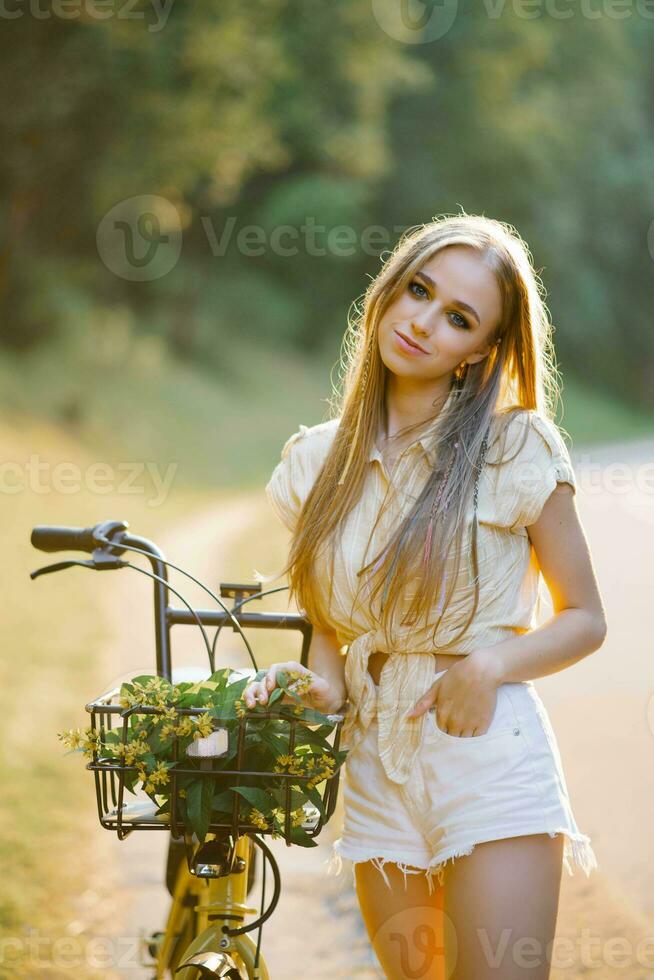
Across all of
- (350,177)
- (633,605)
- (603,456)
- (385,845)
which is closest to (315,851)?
(385,845)

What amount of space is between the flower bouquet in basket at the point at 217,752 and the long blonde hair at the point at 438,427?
375 millimetres

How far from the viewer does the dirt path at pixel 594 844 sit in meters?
4.14

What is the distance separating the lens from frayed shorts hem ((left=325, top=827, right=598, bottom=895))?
2.22 metres

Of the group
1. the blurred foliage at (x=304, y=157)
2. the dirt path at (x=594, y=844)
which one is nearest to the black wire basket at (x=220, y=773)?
the dirt path at (x=594, y=844)

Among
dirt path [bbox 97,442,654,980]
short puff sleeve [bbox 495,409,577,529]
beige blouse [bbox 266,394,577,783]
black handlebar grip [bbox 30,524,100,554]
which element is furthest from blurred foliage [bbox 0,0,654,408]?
Answer: short puff sleeve [bbox 495,409,577,529]

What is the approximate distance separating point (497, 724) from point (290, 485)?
698 mm

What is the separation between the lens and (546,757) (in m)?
2.31

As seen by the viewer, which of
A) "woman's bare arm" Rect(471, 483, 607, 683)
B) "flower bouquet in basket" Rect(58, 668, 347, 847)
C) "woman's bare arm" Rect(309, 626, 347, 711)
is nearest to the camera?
"flower bouquet in basket" Rect(58, 668, 347, 847)

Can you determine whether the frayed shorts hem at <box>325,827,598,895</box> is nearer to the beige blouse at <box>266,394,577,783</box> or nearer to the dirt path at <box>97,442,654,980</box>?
the beige blouse at <box>266,394,577,783</box>

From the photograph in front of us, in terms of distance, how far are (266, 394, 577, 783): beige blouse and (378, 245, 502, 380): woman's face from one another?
6.3 inches

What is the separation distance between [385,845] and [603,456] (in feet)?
62.7

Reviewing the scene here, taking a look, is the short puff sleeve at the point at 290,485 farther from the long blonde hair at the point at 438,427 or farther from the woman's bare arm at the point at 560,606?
the woman's bare arm at the point at 560,606

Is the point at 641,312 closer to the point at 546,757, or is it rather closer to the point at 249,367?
the point at 249,367

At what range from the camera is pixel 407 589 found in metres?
2.34
